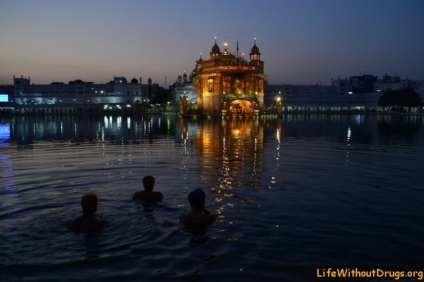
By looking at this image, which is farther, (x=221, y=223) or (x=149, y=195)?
(x=149, y=195)

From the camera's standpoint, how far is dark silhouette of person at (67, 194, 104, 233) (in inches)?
351

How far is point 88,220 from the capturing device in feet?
29.3

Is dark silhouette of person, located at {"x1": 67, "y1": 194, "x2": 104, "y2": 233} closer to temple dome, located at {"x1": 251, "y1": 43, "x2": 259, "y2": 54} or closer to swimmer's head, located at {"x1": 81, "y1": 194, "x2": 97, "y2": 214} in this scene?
swimmer's head, located at {"x1": 81, "y1": 194, "x2": 97, "y2": 214}

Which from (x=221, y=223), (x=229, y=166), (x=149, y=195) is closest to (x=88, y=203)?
(x=149, y=195)

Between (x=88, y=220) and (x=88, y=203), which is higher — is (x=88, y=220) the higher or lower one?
the lower one

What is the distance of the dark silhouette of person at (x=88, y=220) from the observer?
892 cm

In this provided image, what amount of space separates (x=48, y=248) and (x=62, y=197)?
14.4 feet

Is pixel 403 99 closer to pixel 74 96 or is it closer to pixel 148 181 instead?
pixel 74 96

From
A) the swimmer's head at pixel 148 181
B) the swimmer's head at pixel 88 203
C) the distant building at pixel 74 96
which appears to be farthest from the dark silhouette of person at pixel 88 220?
the distant building at pixel 74 96

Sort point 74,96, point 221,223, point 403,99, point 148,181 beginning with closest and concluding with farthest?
point 221,223 → point 148,181 → point 403,99 → point 74,96

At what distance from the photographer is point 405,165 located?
18406mm

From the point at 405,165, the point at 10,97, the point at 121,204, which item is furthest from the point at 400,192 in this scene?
the point at 10,97

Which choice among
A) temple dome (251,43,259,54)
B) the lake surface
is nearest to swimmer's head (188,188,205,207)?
the lake surface

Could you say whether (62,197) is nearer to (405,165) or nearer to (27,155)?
(27,155)
